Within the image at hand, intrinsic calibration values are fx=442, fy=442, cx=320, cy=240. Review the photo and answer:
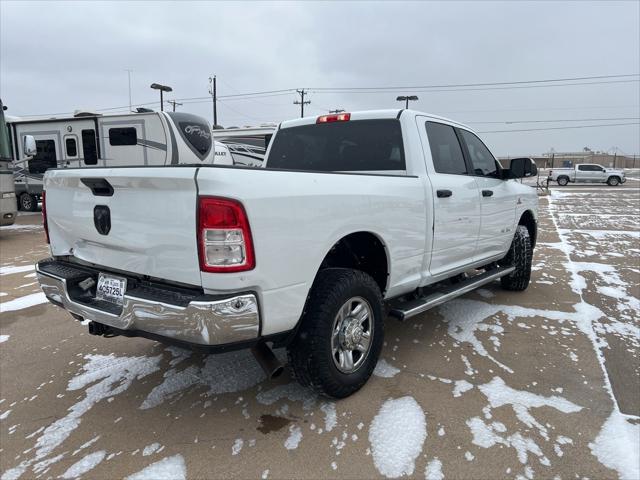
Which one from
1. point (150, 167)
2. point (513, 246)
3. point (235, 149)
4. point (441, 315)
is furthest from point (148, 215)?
point (235, 149)

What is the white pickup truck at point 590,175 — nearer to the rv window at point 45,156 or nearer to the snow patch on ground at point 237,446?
the rv window at point 45,156

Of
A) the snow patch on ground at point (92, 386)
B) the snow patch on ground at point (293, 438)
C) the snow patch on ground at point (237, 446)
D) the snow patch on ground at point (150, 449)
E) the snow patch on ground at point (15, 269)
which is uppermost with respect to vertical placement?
the snow patch on ground at point (293, 438)

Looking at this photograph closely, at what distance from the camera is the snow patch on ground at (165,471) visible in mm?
2223

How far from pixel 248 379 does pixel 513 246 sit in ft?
11.6

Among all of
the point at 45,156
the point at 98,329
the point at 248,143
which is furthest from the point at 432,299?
the point at 248,143

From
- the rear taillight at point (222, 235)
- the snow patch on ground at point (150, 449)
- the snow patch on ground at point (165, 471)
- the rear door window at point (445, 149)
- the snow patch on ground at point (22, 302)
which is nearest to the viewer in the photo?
the rear taillight at point (222, 235)

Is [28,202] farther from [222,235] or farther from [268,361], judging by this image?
[222,235]

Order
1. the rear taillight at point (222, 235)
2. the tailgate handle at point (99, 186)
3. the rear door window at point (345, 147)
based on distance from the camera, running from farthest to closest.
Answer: the rear door window at point (345, 147), the tailgate handle at point (99, 186), the rear taillight at point (222, 235)

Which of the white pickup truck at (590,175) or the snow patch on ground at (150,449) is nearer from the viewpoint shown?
the snow patch on ground at (150,449)

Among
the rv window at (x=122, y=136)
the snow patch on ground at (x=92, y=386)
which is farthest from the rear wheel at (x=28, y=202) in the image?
the snow patch on ground at (x=92, y=386)

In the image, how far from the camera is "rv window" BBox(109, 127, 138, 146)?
12414mm

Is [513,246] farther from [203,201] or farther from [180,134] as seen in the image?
[180,134]

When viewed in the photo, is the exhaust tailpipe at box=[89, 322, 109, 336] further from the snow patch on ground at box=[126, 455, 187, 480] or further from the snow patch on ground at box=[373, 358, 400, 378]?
the snow patch on ground at box=[373, 358, 400, 378]

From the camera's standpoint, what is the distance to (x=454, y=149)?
4121mm
